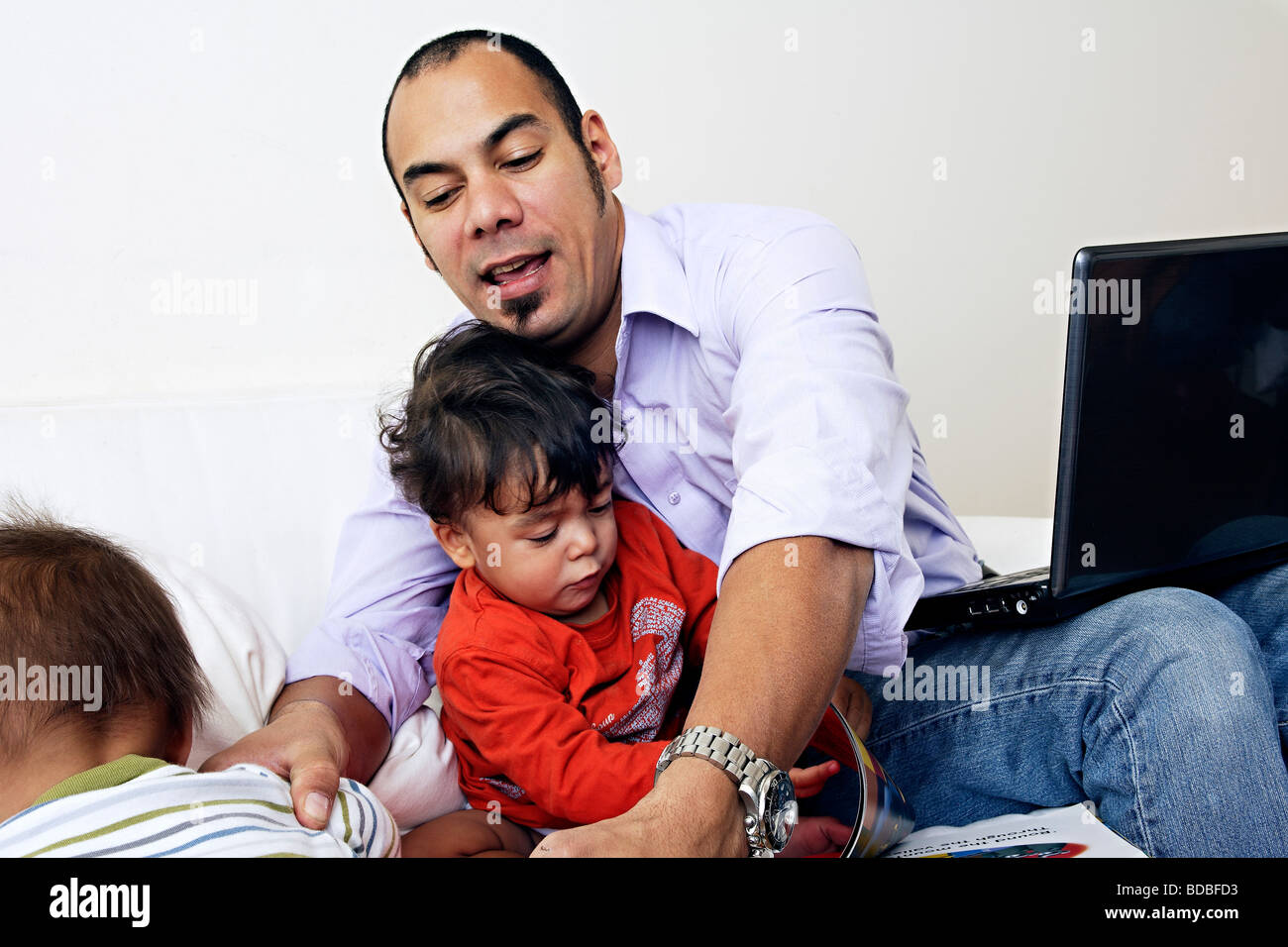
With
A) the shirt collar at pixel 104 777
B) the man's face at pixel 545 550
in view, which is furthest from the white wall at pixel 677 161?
the shirt collar at pixel 104 777

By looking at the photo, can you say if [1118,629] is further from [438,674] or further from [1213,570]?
[438,674]

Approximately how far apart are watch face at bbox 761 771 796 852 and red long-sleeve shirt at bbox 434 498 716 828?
332 mm

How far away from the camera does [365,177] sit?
2135 millimetres

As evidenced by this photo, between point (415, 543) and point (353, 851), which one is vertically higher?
Answer: point (415, 543)

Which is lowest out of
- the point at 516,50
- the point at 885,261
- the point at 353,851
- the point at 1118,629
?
the point at 353,851

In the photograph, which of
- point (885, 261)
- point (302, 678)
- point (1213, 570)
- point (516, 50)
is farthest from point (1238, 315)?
point (885, 261)

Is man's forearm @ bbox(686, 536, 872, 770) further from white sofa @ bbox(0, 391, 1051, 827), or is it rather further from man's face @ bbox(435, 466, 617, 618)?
white sofa @ bbox(0, 391, 1051, 827)

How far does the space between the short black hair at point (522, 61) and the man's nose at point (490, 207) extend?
0.44 feet

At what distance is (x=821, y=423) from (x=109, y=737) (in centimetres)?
72

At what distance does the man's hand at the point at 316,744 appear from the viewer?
3.51 feet

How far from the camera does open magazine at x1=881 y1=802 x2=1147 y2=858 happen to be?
3.26ft

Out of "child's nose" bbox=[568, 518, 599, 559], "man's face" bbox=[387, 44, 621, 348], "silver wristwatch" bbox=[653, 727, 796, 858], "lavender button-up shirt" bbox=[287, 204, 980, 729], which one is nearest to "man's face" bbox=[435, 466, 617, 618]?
"child's nose" bbox=[568, 518, 599, 559]
